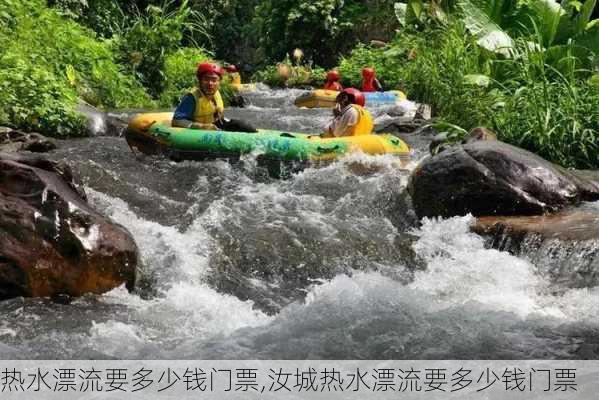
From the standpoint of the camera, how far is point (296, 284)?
534cm

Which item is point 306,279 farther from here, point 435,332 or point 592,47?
point 592,47

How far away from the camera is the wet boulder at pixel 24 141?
770 cm

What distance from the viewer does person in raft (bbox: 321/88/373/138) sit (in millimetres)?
8227

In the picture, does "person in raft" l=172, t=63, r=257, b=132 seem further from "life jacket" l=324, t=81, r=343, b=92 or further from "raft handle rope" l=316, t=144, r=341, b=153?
"life jacket" l=324, t=81, r=343, b=92

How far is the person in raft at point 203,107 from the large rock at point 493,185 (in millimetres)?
2590

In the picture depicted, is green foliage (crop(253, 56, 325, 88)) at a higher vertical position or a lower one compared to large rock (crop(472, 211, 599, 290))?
lower

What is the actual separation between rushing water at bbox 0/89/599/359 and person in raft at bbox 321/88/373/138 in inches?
20.4

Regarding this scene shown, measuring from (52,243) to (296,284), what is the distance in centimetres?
157

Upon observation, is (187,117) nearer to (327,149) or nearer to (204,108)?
(204,108)

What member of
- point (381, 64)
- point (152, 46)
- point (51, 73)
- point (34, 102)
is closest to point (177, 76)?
point (152, 46)

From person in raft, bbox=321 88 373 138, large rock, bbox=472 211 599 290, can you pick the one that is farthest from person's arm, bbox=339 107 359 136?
large rock, bbox=472 211 599 290

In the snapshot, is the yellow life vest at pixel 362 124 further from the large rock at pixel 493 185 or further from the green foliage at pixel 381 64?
the green foliage at pixel 381 64

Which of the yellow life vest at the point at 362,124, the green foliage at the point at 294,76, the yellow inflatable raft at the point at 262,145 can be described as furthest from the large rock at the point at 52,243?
the green foliage at the point at 294,76

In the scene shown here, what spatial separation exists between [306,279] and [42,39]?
7.41 metres
